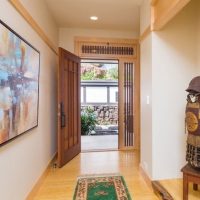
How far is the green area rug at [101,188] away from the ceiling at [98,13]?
9.03ft

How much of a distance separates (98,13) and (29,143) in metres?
2.56

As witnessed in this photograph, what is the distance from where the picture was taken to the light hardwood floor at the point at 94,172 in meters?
2.54

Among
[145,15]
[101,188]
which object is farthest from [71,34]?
[101,188]

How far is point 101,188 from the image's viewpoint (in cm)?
269

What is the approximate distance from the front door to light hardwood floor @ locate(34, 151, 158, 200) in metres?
0.24

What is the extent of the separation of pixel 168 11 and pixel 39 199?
105 inches

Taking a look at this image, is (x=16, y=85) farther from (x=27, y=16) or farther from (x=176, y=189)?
(x=176, y=189)

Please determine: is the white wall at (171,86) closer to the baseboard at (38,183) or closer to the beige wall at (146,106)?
the beige wall at (146,106)

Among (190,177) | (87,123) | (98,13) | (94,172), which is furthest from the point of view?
(87,123)

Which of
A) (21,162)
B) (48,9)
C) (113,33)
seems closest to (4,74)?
(21,162)

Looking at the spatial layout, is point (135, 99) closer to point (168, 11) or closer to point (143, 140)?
point (143, 140)

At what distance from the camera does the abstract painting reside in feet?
5.26

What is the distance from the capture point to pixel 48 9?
3.38 m

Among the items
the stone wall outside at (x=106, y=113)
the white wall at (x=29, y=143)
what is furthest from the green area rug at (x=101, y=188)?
the stone wall outside at (x=106, y=113)
